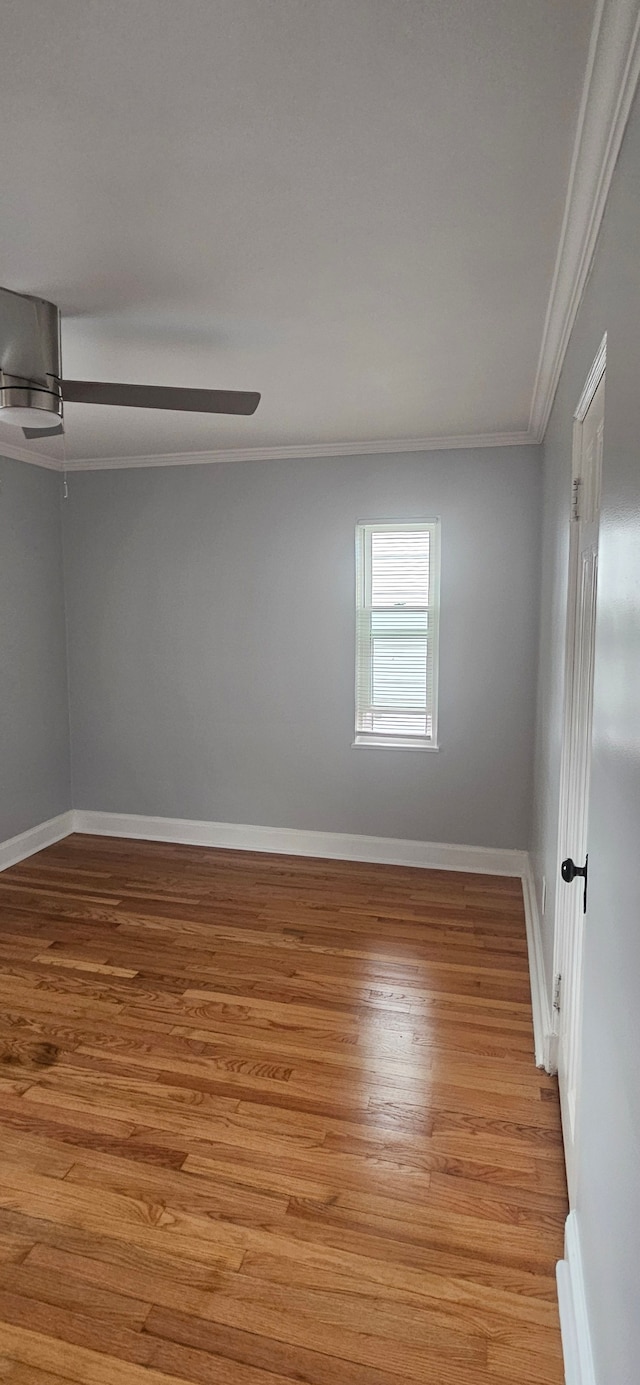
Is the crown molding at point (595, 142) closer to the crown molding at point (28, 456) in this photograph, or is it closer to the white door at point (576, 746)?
the white door at point (576, 746)

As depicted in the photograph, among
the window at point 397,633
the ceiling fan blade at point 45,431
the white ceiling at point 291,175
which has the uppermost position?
the white ceiling at point 291,175

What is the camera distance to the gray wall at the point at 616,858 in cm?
106

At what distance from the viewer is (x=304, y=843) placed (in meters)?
4.68

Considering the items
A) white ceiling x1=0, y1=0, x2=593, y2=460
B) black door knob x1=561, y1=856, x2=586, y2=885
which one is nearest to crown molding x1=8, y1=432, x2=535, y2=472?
white ceiling x1=0, y1=0, x2=593, y2=460

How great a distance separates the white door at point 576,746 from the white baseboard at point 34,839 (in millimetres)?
3405

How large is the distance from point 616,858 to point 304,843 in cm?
355

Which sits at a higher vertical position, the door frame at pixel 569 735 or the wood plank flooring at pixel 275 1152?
the door frame at pixel 569 735

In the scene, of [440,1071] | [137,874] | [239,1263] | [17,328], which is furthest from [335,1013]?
[17,328]

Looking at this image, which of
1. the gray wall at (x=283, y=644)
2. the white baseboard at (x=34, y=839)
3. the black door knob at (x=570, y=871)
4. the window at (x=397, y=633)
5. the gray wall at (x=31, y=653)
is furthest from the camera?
the white baseboard at (x=34, y=839)

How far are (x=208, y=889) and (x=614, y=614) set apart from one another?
334 cm

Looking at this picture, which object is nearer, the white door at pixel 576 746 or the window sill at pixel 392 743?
the white door at pixel 576 746

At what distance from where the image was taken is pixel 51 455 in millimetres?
4555

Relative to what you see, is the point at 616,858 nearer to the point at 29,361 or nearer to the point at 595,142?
the point at 595,142

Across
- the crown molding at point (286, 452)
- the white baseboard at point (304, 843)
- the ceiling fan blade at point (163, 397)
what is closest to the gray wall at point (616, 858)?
the ceiling fan blade at point (163, 397)
